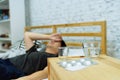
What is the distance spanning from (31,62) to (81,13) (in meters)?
0.78

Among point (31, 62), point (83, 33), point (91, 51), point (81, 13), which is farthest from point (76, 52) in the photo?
point (81, 13)

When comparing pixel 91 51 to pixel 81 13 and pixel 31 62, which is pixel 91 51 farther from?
pixel 81 13

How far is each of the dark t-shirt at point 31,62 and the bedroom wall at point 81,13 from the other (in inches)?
22.7

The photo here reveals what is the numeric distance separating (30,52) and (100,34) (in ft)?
2.52

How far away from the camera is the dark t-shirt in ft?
5.95

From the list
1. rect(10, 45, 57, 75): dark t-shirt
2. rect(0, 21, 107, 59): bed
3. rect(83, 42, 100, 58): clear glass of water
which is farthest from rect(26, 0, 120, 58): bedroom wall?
rect(10, 45, 57, 75): dark t-shirt

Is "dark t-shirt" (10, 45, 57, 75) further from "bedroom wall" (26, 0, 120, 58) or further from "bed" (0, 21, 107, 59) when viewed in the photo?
"bedroom wall" (26, 0, 120, 58)

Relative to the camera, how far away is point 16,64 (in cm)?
189

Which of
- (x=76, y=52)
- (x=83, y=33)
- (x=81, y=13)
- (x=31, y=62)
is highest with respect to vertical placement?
(x=81, y=13)

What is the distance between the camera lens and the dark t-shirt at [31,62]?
181 cm

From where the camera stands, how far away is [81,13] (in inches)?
83.3

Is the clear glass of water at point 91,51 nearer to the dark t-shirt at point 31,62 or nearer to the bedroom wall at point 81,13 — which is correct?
the bedroom wall at point 81,13

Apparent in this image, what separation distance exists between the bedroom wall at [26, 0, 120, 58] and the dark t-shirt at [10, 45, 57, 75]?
0.58m

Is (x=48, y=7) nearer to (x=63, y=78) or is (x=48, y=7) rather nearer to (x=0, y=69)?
(x=0, y=69)
